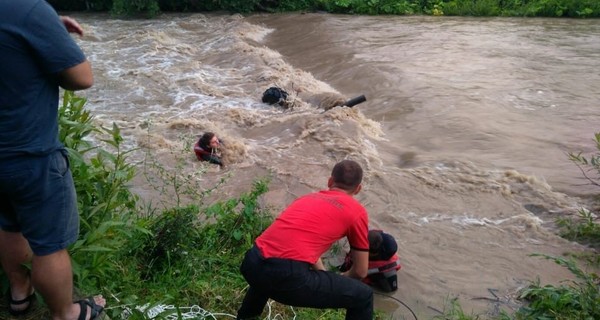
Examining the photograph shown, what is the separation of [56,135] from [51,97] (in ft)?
0.56

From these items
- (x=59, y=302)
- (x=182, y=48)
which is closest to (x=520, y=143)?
(x=59, y=302)

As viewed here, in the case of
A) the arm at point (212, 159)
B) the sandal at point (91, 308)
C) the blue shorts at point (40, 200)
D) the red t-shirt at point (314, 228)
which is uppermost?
the blue shorts at point (40, 200)

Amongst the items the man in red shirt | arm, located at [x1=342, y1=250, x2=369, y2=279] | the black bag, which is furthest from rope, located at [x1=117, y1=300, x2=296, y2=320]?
the black bag

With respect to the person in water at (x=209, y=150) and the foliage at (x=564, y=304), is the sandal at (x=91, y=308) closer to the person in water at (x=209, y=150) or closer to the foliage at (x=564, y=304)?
the foliage at (x=564, y=304)

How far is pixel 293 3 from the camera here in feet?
69.4

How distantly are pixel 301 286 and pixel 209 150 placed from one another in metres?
4.05

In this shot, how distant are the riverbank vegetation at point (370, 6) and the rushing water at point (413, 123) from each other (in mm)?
3234

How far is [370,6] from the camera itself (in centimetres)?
2052

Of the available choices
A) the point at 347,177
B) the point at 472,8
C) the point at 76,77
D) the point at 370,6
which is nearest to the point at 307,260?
the point at 347,177

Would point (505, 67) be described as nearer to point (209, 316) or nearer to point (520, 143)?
point (520, 143)

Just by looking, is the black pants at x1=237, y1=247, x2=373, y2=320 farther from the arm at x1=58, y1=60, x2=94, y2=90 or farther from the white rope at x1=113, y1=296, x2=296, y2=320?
the arm at x1=58, y1=60, x2=94, y2=90

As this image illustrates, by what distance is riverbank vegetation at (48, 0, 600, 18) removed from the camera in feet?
62.9

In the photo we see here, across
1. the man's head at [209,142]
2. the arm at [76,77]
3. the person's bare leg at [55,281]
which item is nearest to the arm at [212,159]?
the man's head at [209,142]

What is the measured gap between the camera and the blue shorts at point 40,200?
2.37 m
